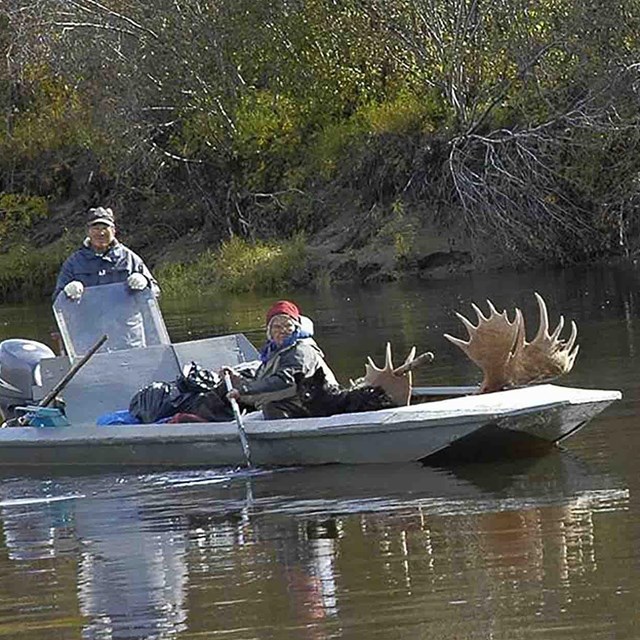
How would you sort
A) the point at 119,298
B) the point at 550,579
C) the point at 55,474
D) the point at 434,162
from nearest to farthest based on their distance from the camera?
the point at 550,579, the point at 55,474, the point at 119,298, the point at 434,162

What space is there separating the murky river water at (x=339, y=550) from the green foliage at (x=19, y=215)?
29.3 metres

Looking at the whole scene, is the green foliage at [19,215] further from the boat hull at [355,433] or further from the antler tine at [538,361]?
the antler tine at [538,361]

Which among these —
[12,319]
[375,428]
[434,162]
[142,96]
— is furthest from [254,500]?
[142,96]

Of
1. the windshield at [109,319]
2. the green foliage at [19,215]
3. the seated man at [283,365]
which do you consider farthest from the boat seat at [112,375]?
the green foliage at [19,215]

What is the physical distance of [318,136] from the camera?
37750 mm

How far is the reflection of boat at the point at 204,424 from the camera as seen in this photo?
10859 mm

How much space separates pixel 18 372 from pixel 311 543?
4678mm

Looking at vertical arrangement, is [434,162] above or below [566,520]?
above

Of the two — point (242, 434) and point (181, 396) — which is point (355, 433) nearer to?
point (242, 434)

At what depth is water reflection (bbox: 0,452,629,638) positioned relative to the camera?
298 inches

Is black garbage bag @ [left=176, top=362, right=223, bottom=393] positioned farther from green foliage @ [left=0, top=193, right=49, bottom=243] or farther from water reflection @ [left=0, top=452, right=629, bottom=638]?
green foliage @ [left=0, top=193, right=49, bottom=243]

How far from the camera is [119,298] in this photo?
1320 cm

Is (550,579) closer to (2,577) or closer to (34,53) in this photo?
(2,577)

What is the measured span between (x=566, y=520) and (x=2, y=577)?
2.93 meters
